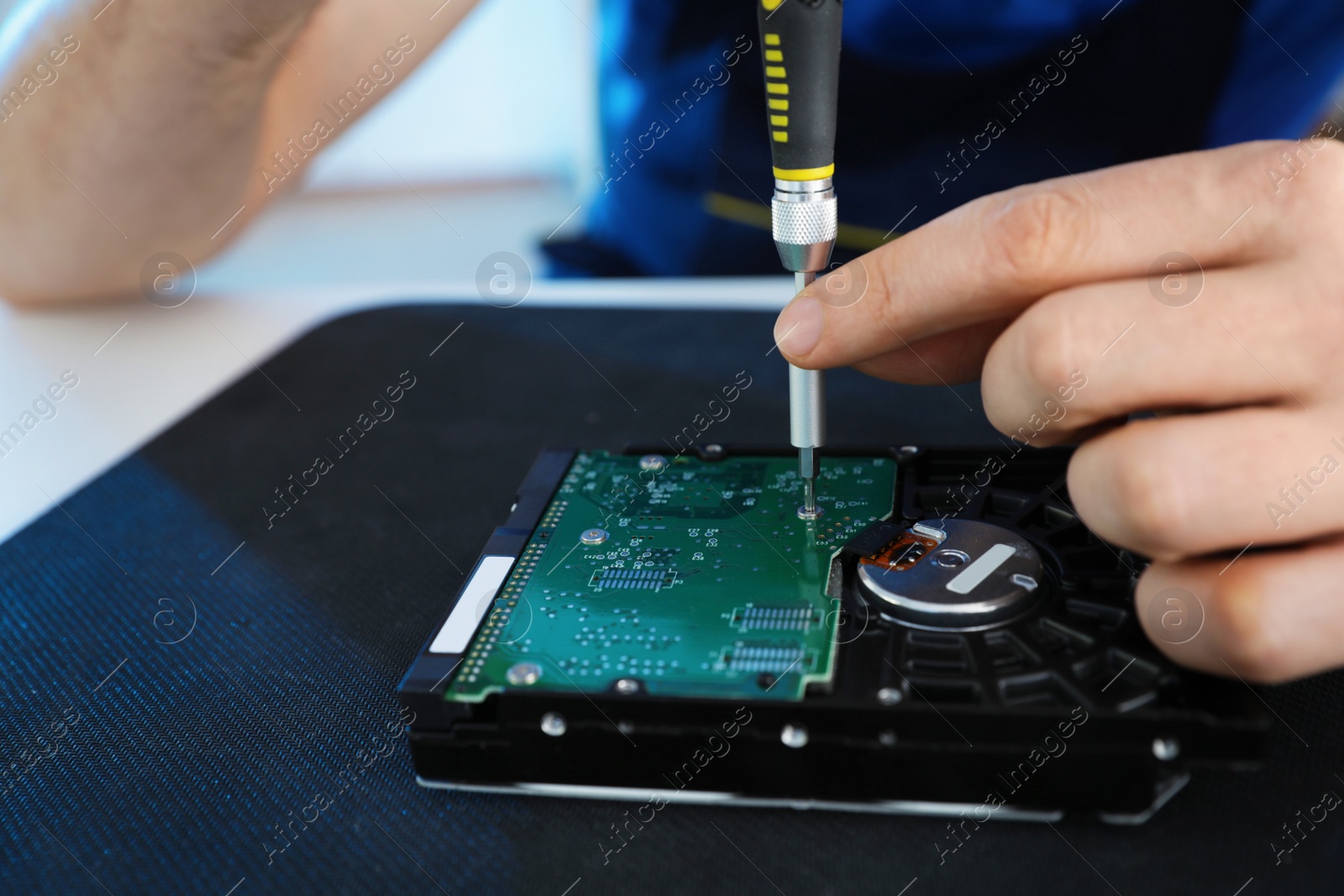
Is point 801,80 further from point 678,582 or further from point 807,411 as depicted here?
point 678,582

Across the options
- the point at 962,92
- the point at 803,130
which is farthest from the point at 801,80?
the point at 962,92

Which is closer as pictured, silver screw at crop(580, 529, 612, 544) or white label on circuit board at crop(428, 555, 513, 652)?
white label on circuit board at crop(428, 555, 513, 652)


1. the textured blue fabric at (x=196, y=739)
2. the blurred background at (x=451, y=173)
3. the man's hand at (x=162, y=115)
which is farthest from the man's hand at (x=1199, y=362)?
the blurred background at (x=451, y=173)

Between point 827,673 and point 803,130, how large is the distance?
430 mm

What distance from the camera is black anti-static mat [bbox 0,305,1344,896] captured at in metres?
0.74

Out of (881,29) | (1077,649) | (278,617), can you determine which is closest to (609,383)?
(278,617)

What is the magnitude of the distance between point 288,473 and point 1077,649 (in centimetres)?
97

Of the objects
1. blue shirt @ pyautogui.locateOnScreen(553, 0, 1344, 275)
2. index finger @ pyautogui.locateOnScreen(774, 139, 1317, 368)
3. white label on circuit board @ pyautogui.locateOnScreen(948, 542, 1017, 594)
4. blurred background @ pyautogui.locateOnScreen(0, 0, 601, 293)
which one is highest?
blurred background @ pyautogui.locateOnScreen(0, 0, 601, 293)

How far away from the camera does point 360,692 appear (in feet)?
3.07

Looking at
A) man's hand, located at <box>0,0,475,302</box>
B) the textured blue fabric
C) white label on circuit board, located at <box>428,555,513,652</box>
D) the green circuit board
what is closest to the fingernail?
the green circuit board

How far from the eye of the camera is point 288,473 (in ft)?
4.33

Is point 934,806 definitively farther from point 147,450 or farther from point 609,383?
Result: point 147,450

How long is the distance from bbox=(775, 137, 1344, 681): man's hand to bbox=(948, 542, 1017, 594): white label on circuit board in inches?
A: 3.5

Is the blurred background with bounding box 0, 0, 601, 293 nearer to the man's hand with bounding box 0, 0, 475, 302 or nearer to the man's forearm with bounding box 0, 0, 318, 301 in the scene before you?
the man's hand with bounding box 0, 0, 475, 302
